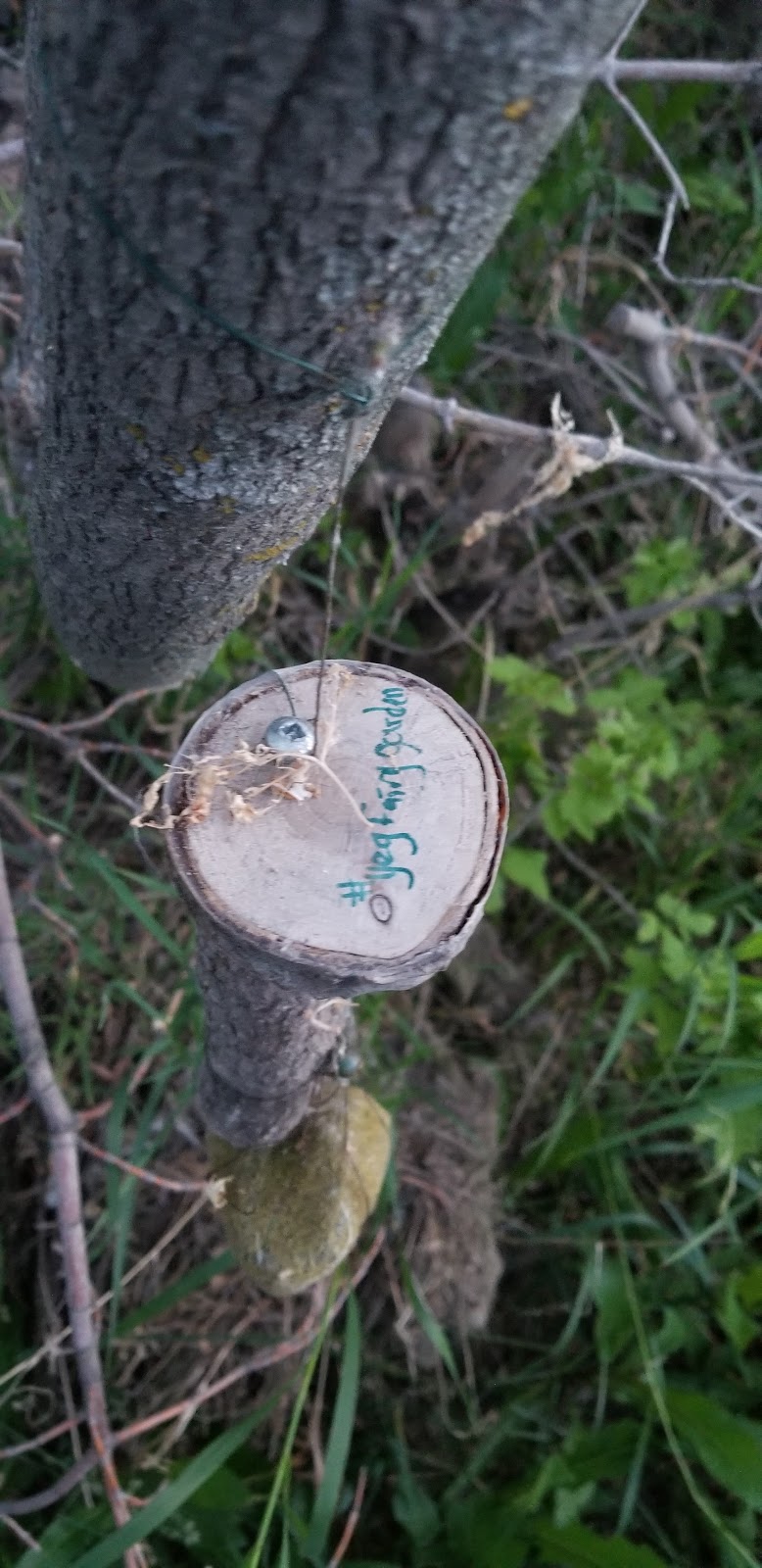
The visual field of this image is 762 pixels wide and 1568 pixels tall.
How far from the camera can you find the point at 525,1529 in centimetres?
133

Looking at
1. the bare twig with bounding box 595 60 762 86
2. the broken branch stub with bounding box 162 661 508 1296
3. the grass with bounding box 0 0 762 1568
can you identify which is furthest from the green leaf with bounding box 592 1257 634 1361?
the bare twig with bounding box 595 60 762 86

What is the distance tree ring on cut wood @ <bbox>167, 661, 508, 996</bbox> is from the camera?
66cm

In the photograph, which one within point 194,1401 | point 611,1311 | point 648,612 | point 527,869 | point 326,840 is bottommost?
point 611,1311

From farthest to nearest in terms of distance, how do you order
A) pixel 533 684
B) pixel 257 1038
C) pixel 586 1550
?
pixel 533 684, pixel 586 1550, pixel 257 1038

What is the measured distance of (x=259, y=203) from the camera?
44 centimetres

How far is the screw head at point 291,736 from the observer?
714 millimetres

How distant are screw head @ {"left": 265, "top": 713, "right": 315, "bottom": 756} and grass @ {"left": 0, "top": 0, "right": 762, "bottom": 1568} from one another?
54cm

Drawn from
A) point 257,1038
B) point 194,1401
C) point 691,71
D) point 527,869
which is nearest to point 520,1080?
point 527,869

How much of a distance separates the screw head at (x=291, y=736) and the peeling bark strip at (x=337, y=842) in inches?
0.4

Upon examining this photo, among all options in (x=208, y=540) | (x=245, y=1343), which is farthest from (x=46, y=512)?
(x=245, y=1343)

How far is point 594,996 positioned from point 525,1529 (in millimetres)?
771

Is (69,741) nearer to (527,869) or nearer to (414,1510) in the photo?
(527,869)

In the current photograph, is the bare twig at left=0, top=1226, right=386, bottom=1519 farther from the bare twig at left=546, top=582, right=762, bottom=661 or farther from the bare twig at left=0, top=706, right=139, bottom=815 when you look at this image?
the bare twig at left=546, top=582, right=762, bottom=661

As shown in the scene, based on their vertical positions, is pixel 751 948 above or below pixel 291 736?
below
